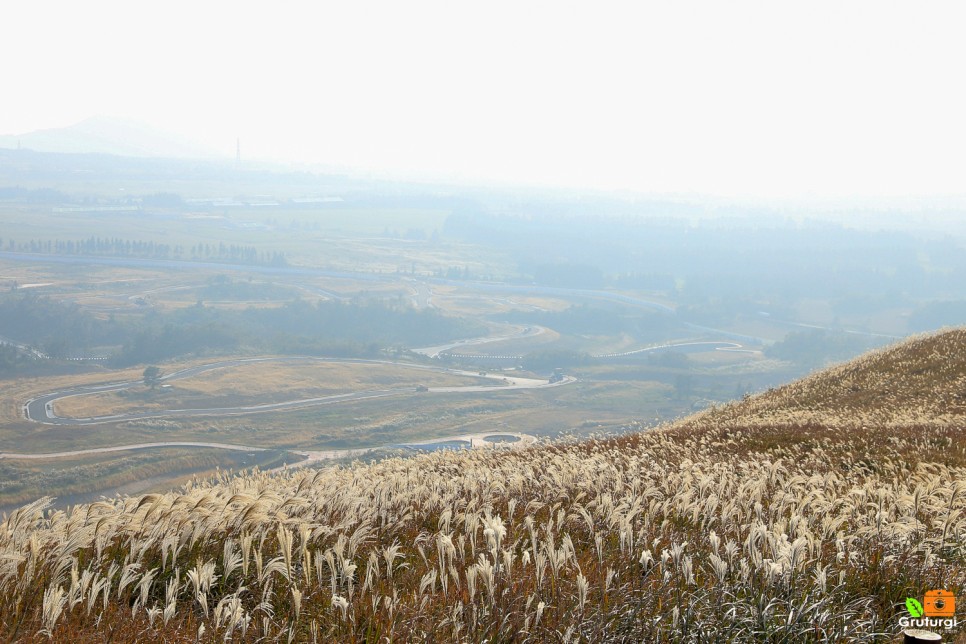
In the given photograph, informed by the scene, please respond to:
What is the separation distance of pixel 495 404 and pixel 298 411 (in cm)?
3990

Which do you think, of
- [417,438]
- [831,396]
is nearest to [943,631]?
[831,396]

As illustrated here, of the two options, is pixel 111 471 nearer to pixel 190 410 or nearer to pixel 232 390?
pixel 190 410

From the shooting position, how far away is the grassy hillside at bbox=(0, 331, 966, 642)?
526 cm

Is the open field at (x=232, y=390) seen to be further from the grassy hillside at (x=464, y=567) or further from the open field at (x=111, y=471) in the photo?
the grassy hillside at (x=464, y=567)

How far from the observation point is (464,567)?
6.51 meters

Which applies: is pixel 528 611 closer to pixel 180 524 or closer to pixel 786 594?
pixel 786 594

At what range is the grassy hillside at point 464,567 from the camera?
5.26 m

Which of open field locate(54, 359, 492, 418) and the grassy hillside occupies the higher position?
the grassy hillside

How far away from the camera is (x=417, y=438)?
136375 millimetres

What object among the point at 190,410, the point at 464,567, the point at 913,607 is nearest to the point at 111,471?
the point at 190,410

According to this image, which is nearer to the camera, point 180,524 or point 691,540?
point 180,524

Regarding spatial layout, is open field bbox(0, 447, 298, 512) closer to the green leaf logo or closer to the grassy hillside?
the grassy hillside

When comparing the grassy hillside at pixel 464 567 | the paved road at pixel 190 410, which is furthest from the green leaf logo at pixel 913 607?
the paved road at pixel 190 410

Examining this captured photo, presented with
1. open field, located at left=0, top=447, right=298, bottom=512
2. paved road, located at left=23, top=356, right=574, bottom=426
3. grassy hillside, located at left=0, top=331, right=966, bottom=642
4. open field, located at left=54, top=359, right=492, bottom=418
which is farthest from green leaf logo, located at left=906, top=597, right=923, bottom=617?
open field, located at left=54, top=359, right=492, bottom=418
